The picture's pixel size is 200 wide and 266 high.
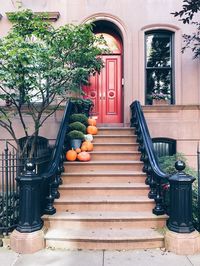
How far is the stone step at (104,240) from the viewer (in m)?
4.20

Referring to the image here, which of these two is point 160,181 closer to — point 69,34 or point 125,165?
point 125,165

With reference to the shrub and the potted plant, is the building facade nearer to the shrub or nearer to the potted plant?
the shrub

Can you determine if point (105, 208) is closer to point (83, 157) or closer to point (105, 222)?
point (105, 222)

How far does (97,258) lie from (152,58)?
6668 millimetres

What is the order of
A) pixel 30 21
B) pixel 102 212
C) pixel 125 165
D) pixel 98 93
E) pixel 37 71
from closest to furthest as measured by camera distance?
pixel 102 212
pixel 37 71
pixel 30 21
pixel 125 165
pixel 98 93

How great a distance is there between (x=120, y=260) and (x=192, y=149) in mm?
5242

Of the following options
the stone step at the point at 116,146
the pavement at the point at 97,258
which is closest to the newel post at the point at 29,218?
the pavement at the point at 97,258

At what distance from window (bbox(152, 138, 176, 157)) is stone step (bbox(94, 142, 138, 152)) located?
5.88ft

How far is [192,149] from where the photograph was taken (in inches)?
324

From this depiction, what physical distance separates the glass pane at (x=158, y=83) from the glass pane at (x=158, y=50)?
229mm

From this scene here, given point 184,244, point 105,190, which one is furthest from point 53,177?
point 184,244

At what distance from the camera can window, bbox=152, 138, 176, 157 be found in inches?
330

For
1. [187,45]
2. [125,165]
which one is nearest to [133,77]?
[187,45]

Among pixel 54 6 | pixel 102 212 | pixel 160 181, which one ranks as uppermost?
pixel 54 6
